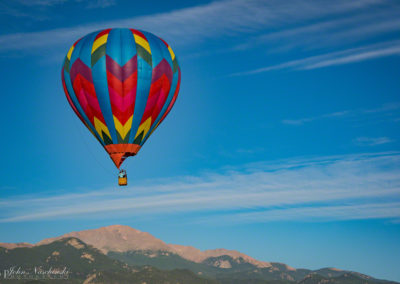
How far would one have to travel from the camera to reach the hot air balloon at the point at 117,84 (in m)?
Result: 115

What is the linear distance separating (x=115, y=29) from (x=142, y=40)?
5.99 m

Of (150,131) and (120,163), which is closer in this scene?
(120,163)

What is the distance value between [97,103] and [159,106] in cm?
1288

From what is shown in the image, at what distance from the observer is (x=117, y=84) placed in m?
115

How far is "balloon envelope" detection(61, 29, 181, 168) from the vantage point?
11538 cm

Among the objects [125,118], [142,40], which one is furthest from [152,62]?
[125,118]

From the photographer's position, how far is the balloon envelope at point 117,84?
115m

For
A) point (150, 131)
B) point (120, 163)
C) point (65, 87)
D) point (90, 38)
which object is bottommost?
point (120, 163)

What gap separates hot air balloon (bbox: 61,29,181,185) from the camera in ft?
379

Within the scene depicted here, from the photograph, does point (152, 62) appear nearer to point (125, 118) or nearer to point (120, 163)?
point (125, 118)

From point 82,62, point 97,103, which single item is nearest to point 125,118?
point 97,103

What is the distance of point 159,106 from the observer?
12162cm

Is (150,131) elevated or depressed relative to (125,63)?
depressed

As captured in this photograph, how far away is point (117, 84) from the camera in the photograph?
378 ft
